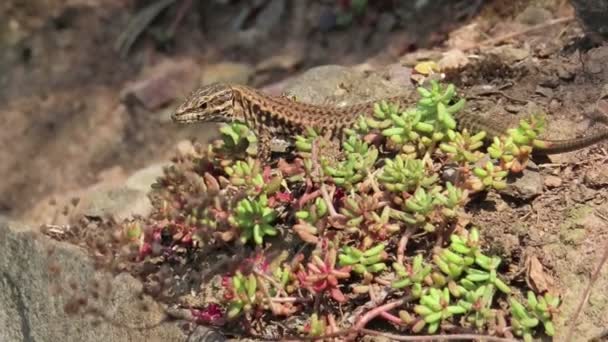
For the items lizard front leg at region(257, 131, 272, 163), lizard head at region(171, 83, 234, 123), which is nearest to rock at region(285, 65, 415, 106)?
lizard head at region(171, 83, 234, 123)

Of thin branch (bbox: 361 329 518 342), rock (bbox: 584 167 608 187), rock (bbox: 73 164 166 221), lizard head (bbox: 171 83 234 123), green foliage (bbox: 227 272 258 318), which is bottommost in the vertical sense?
thin branch (bbox: 361 329 518 342)

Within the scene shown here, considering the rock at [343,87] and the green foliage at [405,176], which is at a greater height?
the rock at [343,87]

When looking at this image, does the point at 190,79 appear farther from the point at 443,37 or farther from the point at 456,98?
the point at 456,98

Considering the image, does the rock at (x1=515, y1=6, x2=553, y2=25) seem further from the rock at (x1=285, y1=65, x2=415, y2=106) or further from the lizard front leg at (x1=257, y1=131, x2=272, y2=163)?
the lizard front leg at (x1=257, y1=131, x2=272, y2=163)

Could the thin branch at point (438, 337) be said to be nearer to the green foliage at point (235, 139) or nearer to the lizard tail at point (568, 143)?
the lizard tail at point (568, 143)

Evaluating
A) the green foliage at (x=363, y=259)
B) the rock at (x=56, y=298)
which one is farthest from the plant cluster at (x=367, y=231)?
the rock at (x=56, y=298)

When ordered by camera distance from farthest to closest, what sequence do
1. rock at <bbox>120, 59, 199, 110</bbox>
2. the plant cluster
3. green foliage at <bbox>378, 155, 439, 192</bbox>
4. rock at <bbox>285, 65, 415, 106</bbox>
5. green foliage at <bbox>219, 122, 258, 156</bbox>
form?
1. rock at <bbox>120, 59, 199, 110</bbox>
2. rock at <bbox>285, 65, 415, 106</bbox>
3. green foliage at <bbox>219, 122, 258, 156</bbox>
4. green foliage at <bbox>378, 155, 439, 192</bbox>
5. the plant cluster

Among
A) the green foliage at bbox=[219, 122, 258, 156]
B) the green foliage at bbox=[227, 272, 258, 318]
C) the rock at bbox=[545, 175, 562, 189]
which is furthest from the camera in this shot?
the green foliage at bbox=[219, 122, 258, 156]
